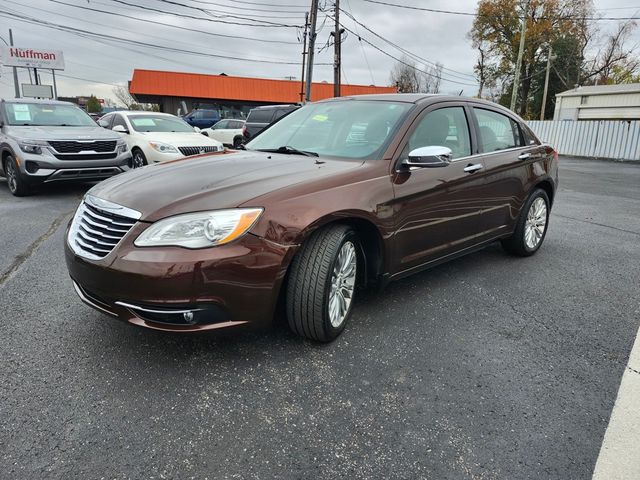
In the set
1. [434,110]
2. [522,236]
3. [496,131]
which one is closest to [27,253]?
[434,110]

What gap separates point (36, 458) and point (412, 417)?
1.66 m

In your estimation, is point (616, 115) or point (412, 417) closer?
point (412, 417)

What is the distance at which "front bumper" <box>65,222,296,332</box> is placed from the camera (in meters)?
2.35

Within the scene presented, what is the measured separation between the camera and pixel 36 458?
1.95 metres

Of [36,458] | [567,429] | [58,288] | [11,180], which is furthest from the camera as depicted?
[11,180]

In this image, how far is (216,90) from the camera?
4122 centimetres

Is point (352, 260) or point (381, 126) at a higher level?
point (381, 126)

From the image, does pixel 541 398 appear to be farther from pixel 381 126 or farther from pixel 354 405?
pixel 381 126

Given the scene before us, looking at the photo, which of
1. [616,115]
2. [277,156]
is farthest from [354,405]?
[616,115]

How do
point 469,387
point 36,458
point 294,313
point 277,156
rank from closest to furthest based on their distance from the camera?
1. point 36,458
2. point 469,387
3. point 294,313
4. point 277,156

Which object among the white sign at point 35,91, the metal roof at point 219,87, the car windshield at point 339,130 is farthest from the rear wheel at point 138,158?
the metal roof at point 219,87

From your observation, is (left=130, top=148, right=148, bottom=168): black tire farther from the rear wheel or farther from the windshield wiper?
the windshield wiper

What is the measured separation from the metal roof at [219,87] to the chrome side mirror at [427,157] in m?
38.4

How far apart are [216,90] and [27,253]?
39.2 m
